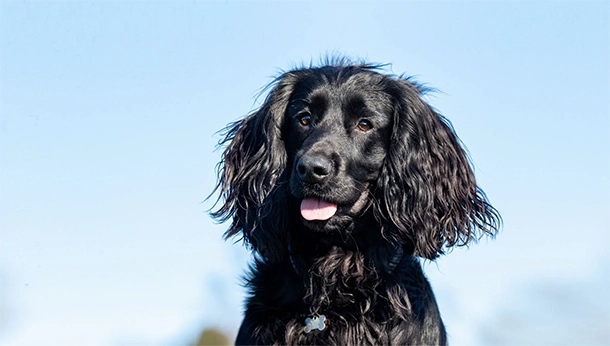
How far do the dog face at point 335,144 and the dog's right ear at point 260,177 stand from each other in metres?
0.10

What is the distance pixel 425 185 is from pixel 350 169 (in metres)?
0.73

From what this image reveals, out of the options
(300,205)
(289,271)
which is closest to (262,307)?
(289,271)

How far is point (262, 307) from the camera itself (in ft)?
19.3

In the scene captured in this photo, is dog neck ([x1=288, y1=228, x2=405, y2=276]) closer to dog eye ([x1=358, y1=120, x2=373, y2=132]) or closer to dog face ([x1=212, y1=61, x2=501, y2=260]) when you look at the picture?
dog face ([x1=212, y1=61, x2=501, y2=260])

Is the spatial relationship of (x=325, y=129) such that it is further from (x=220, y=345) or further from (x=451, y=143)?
(x=220, y=345)

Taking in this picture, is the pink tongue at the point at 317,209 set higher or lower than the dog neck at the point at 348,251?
higher

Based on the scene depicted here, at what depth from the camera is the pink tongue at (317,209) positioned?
5629 mm

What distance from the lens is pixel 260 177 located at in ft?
20.4

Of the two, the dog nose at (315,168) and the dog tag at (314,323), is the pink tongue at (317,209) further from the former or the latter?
the dog tag at (314,323)

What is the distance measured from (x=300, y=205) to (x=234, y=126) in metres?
1.37

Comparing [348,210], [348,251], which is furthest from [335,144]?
[348,251]

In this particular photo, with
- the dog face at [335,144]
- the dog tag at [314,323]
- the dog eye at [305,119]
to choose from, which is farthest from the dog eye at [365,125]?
the dog tag at [314,323]

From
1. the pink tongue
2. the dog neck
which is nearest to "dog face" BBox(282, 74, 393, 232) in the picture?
the pink tongue

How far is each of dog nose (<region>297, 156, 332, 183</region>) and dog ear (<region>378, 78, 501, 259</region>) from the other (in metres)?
0.60
